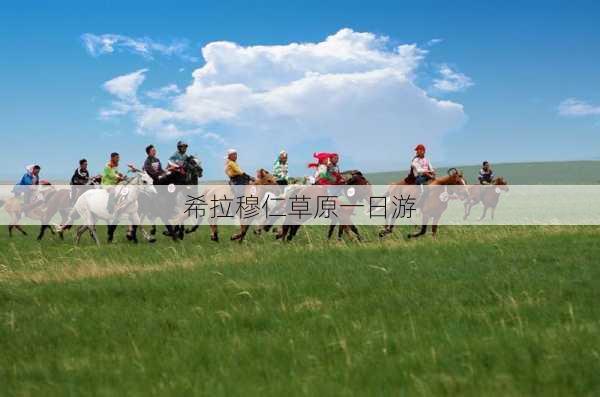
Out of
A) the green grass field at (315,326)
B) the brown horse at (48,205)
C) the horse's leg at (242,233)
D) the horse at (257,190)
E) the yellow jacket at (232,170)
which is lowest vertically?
the green grass field at (315,326)

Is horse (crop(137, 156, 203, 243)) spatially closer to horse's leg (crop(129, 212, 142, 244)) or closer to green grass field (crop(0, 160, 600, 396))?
horse's leg (crop(129, 212, 142, 244))

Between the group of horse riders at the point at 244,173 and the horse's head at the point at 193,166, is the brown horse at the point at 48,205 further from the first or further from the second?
the horse's head at the point at 193,166

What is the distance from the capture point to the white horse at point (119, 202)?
2081 centimetres

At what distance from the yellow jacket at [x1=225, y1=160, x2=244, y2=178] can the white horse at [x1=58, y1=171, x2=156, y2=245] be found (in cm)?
266

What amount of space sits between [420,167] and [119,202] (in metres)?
10.4

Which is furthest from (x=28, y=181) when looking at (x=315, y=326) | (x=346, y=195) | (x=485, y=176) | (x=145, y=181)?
(x=485, y=176)

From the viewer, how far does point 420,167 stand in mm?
20016

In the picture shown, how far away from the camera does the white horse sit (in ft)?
68.3

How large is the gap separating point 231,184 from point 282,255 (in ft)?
24.5

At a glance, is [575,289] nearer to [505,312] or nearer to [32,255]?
[505,312]

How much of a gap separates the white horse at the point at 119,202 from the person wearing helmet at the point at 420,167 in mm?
9014

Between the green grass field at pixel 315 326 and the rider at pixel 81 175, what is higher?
the rider at pixel 81 175

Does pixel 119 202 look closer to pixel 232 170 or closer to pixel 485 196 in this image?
pixel 232 170

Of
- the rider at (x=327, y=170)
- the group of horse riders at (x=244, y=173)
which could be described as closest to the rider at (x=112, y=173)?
the group of horse riders at (x=244, y=173)
